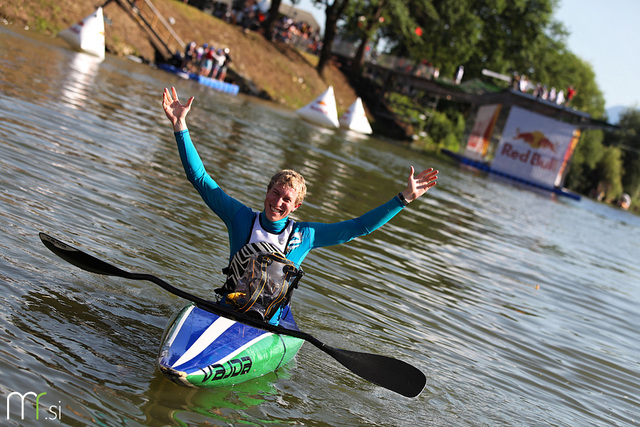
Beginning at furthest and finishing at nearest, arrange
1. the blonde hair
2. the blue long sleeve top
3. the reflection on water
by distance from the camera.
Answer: the reflection on water
the blue long sleeve top
the blonde hair

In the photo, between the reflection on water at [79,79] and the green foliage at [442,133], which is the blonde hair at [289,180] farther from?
the green foliage at [442,133]

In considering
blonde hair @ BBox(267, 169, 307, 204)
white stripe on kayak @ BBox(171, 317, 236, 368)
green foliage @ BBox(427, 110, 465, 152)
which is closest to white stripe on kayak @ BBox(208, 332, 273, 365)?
white stripe on kayak @ BBox(171, 317, 236, 368)

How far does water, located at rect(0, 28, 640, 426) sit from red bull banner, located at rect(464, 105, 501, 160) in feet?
80.8

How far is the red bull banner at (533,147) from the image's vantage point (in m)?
39.3

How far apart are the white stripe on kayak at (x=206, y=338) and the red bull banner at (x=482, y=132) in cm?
3784

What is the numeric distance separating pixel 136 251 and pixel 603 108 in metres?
95.5

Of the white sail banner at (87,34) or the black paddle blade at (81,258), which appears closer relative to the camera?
the black paddle blade at (81,258)

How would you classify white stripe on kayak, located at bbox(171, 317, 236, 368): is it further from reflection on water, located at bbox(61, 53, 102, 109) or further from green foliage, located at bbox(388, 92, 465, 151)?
green foliage, located at bbox(388, 92, 465, 151)

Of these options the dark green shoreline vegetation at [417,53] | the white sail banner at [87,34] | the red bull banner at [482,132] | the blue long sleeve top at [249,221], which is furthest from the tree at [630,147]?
the blue long sleeve top at [249,221]

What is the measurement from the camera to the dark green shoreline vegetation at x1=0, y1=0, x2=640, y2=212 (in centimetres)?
3516

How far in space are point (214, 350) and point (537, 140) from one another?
123ft

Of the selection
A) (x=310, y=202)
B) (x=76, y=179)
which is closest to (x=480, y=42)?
(x=310, y=202)

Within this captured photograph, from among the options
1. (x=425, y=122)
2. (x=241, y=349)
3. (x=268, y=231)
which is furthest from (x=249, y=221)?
(x=425, y=122)

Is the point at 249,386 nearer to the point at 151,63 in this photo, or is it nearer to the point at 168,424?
the point at 168,424
